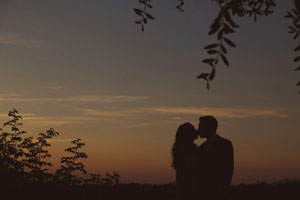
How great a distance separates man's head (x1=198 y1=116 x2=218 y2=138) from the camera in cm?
921

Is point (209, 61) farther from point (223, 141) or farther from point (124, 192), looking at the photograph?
point (124, 192)

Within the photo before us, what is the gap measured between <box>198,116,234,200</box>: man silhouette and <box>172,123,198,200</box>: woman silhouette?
0.50 m

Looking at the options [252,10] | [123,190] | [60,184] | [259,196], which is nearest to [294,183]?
[259,196]

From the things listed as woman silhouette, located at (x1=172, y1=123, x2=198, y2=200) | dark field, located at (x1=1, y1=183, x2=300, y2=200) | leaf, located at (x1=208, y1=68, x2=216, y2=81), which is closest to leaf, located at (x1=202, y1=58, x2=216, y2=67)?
leaf, located at (x1=208, y1=68, x2=216, y2=81)

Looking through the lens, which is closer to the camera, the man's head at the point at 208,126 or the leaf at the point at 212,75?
the leaf at the point at 212,75

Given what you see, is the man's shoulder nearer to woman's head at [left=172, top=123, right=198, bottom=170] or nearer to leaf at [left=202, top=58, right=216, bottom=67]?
woman's head at [left=172, top=123, right=198, bottom=170]

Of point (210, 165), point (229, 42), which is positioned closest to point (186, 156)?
point (210, 165)

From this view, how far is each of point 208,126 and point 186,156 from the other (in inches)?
39.4

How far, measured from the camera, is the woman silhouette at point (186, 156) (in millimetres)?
9819

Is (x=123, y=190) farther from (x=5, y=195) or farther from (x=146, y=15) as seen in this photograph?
(x=146, y=15)

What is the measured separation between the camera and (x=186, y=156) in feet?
32.6

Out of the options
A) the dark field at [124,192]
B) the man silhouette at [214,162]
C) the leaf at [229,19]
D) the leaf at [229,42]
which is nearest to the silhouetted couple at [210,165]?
the man silhouette at [214,162]

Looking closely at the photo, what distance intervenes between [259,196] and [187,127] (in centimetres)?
663

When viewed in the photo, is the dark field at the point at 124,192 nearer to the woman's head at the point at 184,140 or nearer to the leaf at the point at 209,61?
the woman's head at the point at 184,140
